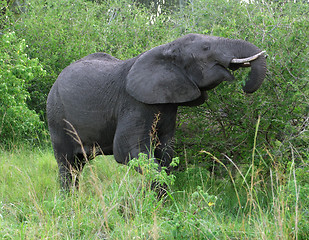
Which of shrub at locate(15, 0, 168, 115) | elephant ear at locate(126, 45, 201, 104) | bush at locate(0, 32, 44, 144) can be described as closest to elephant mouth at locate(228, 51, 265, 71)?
elephant ear at locate(126, 45, 201, 104)

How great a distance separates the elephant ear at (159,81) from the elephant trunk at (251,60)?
0.49m

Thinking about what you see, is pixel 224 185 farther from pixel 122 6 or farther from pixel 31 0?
pixel 122 6

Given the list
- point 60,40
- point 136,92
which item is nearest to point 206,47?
point 136,92

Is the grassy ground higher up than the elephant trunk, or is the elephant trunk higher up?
the elephant trunk

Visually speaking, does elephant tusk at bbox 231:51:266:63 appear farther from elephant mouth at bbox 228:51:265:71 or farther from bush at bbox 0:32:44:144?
bush at bbox 0:32:44:144

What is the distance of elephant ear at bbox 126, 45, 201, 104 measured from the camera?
458 cm

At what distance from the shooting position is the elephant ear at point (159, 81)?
458cm

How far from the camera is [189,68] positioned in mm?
4590

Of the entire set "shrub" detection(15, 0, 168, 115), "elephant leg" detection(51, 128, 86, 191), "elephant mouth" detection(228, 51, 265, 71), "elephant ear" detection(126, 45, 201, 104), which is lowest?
"elephant leg" detection(51, 128, 86, 191)

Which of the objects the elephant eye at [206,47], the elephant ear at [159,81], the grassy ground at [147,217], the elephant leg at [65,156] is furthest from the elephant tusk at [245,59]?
the elephant leg at [65,156]

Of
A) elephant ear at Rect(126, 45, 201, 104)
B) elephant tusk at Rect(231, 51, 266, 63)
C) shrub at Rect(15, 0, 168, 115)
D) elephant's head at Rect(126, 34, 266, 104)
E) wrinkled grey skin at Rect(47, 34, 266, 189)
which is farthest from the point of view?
shrub at Rect(15, 0, 168, 115)

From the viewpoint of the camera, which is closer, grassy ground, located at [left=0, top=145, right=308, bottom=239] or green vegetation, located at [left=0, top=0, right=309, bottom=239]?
grassy ground, located at [left=0, top=145, right=308, bottom=239]

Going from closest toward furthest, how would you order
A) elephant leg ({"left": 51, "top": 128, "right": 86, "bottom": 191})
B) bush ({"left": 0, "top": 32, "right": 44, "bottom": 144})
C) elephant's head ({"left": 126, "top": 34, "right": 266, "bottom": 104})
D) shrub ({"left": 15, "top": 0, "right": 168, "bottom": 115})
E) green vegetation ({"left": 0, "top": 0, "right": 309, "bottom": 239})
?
green vegetation ({"left": 0, "top": 0, "right": 309, "bottom": 239}) < elephant's head ({"left": 126, "top": 34, "right": 266, "bottom": 104}) < elephant leg ({"left": 51, "top": 128, "right": 86, "bottom": 191}) < bush ({"left": 0, "top": 32, "right": 44, "bottom": 144}) < shrub ({"left": 15, "top": 0, "right": 168, "bottom": 115})

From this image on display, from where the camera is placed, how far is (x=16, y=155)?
6.91 m
